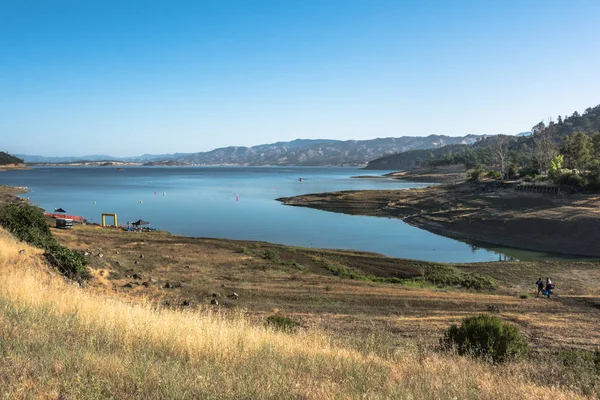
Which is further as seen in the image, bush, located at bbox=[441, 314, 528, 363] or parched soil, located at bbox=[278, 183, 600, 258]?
parched soil, located at bbox=[278, 183, 600, 258]

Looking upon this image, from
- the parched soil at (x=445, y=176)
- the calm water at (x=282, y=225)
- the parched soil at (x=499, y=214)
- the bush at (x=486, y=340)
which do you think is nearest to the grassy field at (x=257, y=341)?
the bush at (x=486, y=340)

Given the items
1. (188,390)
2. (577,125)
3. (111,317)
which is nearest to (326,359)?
(188,390)

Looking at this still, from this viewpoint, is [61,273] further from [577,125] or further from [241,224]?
[577,125]

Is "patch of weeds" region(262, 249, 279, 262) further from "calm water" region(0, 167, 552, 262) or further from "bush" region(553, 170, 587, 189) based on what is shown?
"bush" region(553, 170, 587, 189)

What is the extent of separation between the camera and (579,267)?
3419cm

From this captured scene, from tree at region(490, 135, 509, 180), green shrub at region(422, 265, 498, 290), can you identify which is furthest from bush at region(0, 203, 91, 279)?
tree at region(490, 135, 509, 180)

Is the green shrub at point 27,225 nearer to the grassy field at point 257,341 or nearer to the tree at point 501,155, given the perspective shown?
the grassy field at point 257,341

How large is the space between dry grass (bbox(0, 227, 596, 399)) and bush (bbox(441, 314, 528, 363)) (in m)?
1.96

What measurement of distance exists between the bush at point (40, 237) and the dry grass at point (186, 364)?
906 cm

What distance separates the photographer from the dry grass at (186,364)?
4902 millimetres

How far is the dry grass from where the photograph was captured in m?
4.90

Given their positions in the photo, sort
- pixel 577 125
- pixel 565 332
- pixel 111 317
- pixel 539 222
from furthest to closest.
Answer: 1. pixel 577 125
2. pixel 539 222
3. pixel 565 332
4. pixel 111 317

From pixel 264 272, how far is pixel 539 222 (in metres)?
36.9

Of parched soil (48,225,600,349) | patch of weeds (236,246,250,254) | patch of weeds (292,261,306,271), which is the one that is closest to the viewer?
parched soil (48,225,600,349)
